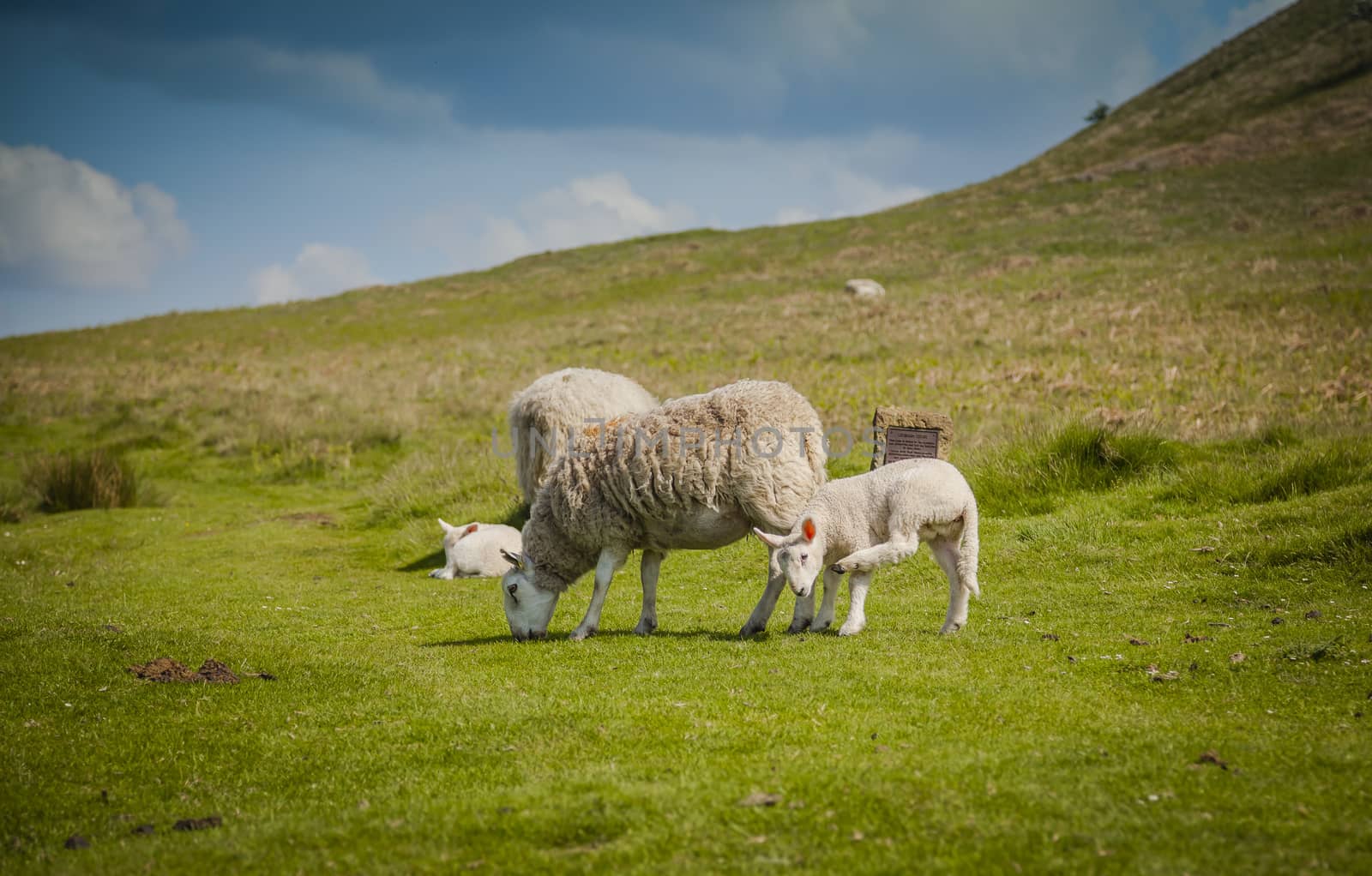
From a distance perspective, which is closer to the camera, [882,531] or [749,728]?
[749,728]

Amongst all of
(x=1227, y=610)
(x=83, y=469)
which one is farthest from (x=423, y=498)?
(x=1227, y=610)

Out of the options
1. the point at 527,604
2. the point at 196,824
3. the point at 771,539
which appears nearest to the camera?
the point at 196,824

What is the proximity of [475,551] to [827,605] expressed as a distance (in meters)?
8.03

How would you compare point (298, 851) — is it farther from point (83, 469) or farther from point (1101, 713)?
point (83, 469)

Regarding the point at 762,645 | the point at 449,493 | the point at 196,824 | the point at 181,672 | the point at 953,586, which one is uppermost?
the point at 449,493

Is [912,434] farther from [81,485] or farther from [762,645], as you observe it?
[81,485]

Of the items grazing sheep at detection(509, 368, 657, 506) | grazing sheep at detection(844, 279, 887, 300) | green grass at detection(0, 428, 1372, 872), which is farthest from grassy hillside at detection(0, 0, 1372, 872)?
grazing sheep at detection(844, 279, 887, 300)

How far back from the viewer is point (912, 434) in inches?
577

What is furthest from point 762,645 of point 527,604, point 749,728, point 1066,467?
point 1066,467

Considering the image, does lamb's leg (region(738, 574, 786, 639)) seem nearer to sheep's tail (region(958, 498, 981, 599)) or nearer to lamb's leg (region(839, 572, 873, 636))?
lamb's leg (region(839, 572, 873, 636))

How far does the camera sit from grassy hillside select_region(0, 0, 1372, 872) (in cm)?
537

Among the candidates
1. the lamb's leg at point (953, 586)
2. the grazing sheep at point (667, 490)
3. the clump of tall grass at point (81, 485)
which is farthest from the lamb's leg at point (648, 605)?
the clump of tall grass at point (81, 485)

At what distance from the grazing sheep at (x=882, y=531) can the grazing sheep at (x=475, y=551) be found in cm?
779

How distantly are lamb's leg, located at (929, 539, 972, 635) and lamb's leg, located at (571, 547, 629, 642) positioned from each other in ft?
11.0
